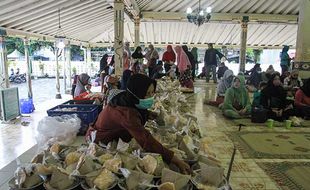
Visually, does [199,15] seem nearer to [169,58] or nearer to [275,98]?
[169,58]

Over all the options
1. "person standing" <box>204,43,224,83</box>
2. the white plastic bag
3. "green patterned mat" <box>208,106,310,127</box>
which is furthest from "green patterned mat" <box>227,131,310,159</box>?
"person standing" <box>204,43,224,83</box>

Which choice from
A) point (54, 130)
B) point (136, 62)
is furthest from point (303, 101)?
point (54, 130)

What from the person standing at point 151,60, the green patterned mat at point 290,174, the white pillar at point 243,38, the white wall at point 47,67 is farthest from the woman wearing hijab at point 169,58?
the white wall at point 47,67

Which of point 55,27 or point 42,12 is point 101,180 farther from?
point 55,27

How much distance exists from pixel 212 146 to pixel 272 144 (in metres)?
0.83

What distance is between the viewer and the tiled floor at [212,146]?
2420 millimetres

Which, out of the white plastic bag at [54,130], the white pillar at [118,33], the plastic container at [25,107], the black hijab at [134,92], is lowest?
the plastic container at [25,107]

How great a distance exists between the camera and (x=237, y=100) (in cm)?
494

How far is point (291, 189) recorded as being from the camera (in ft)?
7.56

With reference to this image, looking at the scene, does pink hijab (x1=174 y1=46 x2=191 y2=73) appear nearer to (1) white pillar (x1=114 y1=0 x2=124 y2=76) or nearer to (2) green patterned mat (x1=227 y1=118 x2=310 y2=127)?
(1) white pillar (x1=114 y1=0 x2=124 y2=76)

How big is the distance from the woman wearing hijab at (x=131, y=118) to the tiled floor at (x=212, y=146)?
3.13ft

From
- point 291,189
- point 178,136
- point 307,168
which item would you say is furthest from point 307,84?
point 178,136

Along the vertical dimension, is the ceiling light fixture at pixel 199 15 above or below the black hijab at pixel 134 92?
above

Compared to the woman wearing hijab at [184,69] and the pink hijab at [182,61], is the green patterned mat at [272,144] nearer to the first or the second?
the woman wearing hijab at [184,69]
